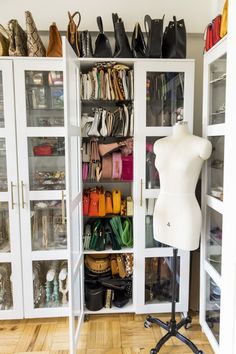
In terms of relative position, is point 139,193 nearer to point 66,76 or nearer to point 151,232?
point 151,232

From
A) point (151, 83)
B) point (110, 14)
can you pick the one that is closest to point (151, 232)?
point (151, 83)

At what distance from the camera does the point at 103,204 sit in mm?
2223

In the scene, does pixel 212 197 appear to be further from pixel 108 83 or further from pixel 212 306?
pixel 108 83

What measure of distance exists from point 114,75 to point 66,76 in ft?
2.31

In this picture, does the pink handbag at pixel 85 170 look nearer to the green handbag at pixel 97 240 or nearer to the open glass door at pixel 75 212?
the open glass door at pixel 75 212

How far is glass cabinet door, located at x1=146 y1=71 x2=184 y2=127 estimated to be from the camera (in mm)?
2148

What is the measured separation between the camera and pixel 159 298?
2.33 meters

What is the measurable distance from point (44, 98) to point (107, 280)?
1630 millimetres

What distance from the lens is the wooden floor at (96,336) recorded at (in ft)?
6.41

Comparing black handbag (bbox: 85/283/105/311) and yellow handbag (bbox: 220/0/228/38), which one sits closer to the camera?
yellow handbag (bbox: 220/0/228/38)

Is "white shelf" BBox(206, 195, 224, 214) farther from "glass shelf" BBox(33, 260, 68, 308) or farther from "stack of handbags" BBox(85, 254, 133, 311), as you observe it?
"glass shelf" BBox(33, 260, 68, 308)

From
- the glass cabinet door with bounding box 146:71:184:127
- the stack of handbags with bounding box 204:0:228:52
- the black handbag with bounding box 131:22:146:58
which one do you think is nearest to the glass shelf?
the glass cabinet door with bounding box 146:71:184:127

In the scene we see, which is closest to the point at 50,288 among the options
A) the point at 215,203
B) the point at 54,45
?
the point at 215,203

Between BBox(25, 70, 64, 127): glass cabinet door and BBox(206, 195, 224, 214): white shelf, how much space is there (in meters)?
1.30
